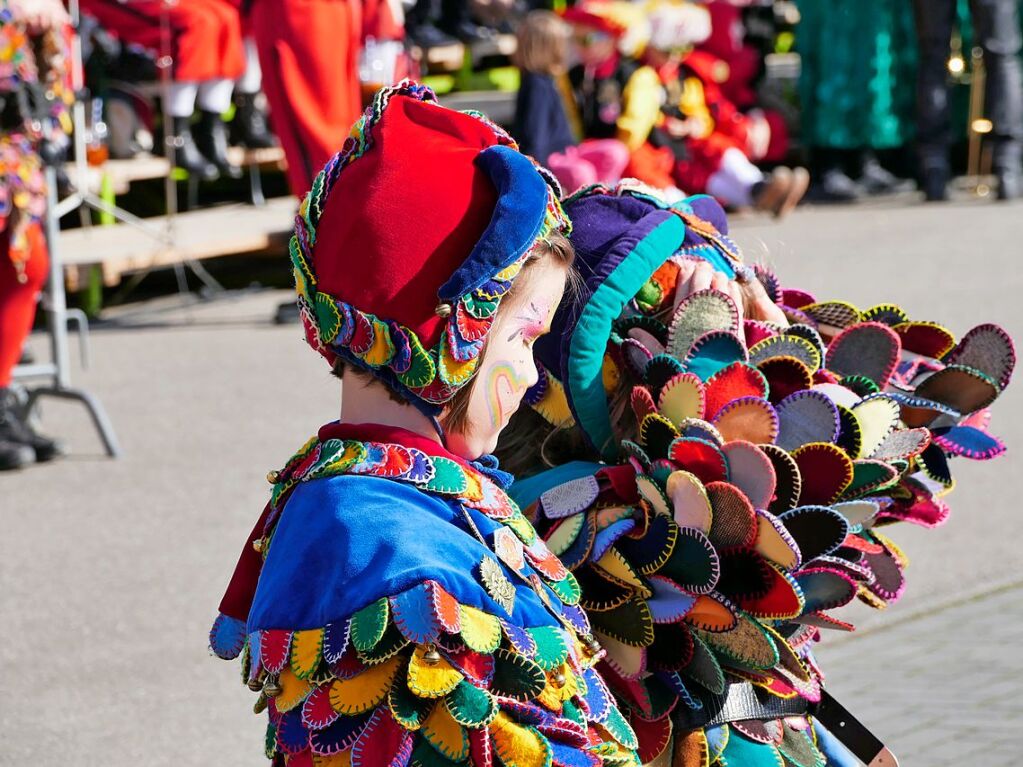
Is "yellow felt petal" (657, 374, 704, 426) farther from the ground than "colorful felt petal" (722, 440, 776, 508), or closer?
farther from the ground

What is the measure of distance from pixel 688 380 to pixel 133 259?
7.20 meters

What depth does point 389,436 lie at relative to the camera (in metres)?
1.85

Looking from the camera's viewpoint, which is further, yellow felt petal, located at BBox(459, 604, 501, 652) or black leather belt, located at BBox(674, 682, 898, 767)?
black leather belt, located at BBox(674, 682, 898, 767)

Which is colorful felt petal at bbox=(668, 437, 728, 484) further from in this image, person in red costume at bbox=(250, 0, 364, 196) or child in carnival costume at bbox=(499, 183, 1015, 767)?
person in red costume at bbox=(250, 0, 364, 196)

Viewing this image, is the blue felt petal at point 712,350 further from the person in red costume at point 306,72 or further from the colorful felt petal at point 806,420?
the person in red costume at point 306,72

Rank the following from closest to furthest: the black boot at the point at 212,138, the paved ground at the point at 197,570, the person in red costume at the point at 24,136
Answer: the paved ground at the point at 197,570, the person in red costume at the point at 24,136, the black boot at the point at 212,138

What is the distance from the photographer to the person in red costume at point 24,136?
18.0 ft

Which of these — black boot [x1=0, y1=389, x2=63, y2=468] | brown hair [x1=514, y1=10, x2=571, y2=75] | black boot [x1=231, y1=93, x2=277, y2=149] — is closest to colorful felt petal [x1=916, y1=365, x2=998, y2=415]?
black boot [x1=0, y1=389, x2=63, y2=468]

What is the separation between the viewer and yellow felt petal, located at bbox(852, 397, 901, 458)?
2.18 m

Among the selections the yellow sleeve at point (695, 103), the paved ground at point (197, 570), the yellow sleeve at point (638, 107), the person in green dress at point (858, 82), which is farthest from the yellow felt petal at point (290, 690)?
the person in green dress at point (858, 82)

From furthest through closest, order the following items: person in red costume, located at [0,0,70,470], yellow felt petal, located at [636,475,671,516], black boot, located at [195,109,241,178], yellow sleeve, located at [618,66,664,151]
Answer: yellow sleeve, located at [618,66,664,151], black boot, located at [195,109,241,178], person in red costume, located at [0,0,70,470], yellow felt petal, located at [636,475,671,516]

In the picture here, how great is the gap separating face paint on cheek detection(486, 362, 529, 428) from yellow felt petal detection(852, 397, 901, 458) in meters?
0.54

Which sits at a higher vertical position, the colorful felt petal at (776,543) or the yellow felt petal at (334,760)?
the colorful felt petal at (776,543)

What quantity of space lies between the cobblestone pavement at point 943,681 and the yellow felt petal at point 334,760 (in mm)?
2227
